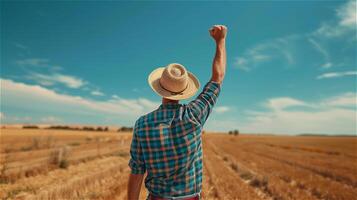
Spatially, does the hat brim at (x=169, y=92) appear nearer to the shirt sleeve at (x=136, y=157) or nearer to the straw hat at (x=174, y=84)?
the straw hat at (x=174, y=84)

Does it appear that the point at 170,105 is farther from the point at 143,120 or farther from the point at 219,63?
the point at 219,63

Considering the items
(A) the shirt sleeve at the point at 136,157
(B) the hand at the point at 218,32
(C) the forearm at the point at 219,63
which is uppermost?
(B) the hand at the point at 218,32

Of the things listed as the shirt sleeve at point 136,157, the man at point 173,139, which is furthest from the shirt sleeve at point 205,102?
the shirt sleeve at point 136,157

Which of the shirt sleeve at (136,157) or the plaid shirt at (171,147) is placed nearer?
the plaid shirt at (171,147)

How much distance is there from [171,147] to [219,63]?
788 millimetres

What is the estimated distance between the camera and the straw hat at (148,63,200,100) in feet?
9.08

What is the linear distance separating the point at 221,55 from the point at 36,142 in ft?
107

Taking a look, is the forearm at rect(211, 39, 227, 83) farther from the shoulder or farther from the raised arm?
the shoulder

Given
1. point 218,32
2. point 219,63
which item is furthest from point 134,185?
point 218,32

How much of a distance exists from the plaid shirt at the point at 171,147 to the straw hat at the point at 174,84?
0.29ft

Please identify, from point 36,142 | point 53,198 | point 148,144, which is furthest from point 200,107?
point 36,142

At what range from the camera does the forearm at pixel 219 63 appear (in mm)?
2869

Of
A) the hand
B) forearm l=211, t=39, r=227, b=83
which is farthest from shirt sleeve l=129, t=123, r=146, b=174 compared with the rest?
the hand

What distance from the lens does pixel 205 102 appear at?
9.14ft
